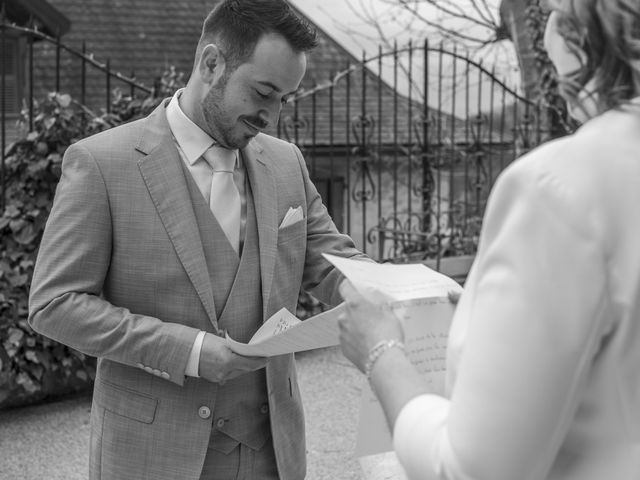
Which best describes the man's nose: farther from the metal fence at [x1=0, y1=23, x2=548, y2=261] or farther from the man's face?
the metal fence at [x1=0, y1=23, x2=548, y2=261]

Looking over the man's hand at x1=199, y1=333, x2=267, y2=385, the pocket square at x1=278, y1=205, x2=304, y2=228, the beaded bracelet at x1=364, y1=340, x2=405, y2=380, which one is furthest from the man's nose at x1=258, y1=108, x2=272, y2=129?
the beaded bracelet at x1=364, y1=340, x2=405, y2=380

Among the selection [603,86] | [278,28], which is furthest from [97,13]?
[603,86]

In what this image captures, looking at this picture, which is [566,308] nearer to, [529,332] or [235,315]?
[529,332]

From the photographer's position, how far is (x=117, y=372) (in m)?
2.33

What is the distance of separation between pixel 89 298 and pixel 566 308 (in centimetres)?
142

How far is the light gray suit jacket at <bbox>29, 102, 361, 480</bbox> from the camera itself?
220 centimetres

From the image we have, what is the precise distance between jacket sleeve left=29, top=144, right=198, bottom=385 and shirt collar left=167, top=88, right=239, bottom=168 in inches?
10.5

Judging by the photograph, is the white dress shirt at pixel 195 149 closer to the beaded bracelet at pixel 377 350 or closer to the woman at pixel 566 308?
the beaded bracelet at pixel 377 350

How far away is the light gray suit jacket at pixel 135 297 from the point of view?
7.21 feet

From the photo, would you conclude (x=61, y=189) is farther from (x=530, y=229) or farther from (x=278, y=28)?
(x=530, y=229)

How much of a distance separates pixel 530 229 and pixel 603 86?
0.25m

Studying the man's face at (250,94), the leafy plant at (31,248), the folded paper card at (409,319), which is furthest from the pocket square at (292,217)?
the leafy plant at (31,248)

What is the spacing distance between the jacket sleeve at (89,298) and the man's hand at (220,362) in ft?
0.15

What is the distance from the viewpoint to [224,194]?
2.42 meters
